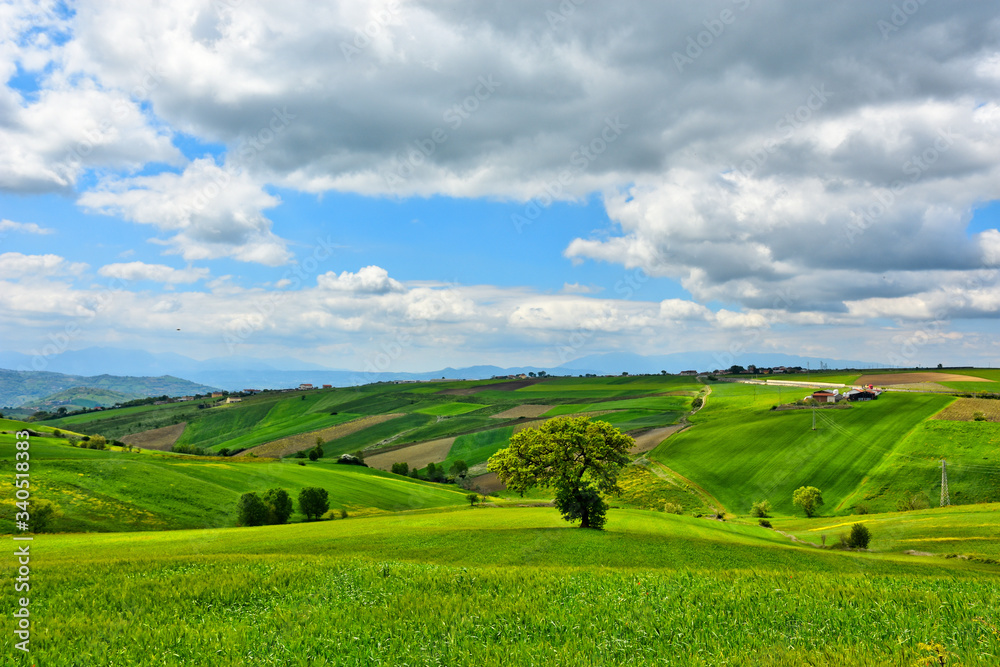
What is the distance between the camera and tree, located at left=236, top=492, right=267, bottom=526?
7469 centimetres

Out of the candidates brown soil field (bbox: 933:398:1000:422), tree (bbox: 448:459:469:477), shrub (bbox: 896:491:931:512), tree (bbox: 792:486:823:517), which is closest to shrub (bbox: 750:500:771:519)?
tree (bbox: 792:486:823:517)

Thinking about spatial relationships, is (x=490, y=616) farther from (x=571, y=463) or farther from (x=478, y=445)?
(x=478, y=445)

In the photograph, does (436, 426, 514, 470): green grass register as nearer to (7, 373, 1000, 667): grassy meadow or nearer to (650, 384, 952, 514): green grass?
(7, 373, 1000, 667): grassy meadow

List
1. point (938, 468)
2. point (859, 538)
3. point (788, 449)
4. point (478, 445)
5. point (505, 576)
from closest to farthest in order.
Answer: point (505, 576) < point (859, 538) < point (938, 468) < point (788, 449) < point (478, 445)

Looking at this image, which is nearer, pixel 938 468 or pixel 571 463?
pixel 571 463

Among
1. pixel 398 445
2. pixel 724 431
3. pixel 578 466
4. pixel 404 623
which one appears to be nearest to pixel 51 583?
pixel 404 623

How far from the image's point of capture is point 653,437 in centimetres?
14900

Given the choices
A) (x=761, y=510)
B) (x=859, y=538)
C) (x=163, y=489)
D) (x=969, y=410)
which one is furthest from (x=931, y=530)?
(x=163, y=489)

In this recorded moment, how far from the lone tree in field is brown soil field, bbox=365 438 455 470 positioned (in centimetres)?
10485

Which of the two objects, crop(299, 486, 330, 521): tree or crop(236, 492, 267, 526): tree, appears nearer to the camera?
crop(236, 492, 267, 526): tree

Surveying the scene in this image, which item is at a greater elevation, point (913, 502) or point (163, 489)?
point (163, 489)

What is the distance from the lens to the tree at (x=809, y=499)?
93.8 metres

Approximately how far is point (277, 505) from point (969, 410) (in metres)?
156

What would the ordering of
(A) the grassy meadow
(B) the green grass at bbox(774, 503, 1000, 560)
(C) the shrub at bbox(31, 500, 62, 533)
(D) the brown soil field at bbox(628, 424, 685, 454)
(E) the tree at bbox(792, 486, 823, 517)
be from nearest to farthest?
(A) the grassy meadow → (B) the green grass at bbox(774, 503, 1000, 560) → (C) the shrub at bbox(31, 500, 62, 533) → (E) the tree at bbox(792, 486, 823, 517) → (D) the brown soil field at bbox(628, 424, 685, 454)
